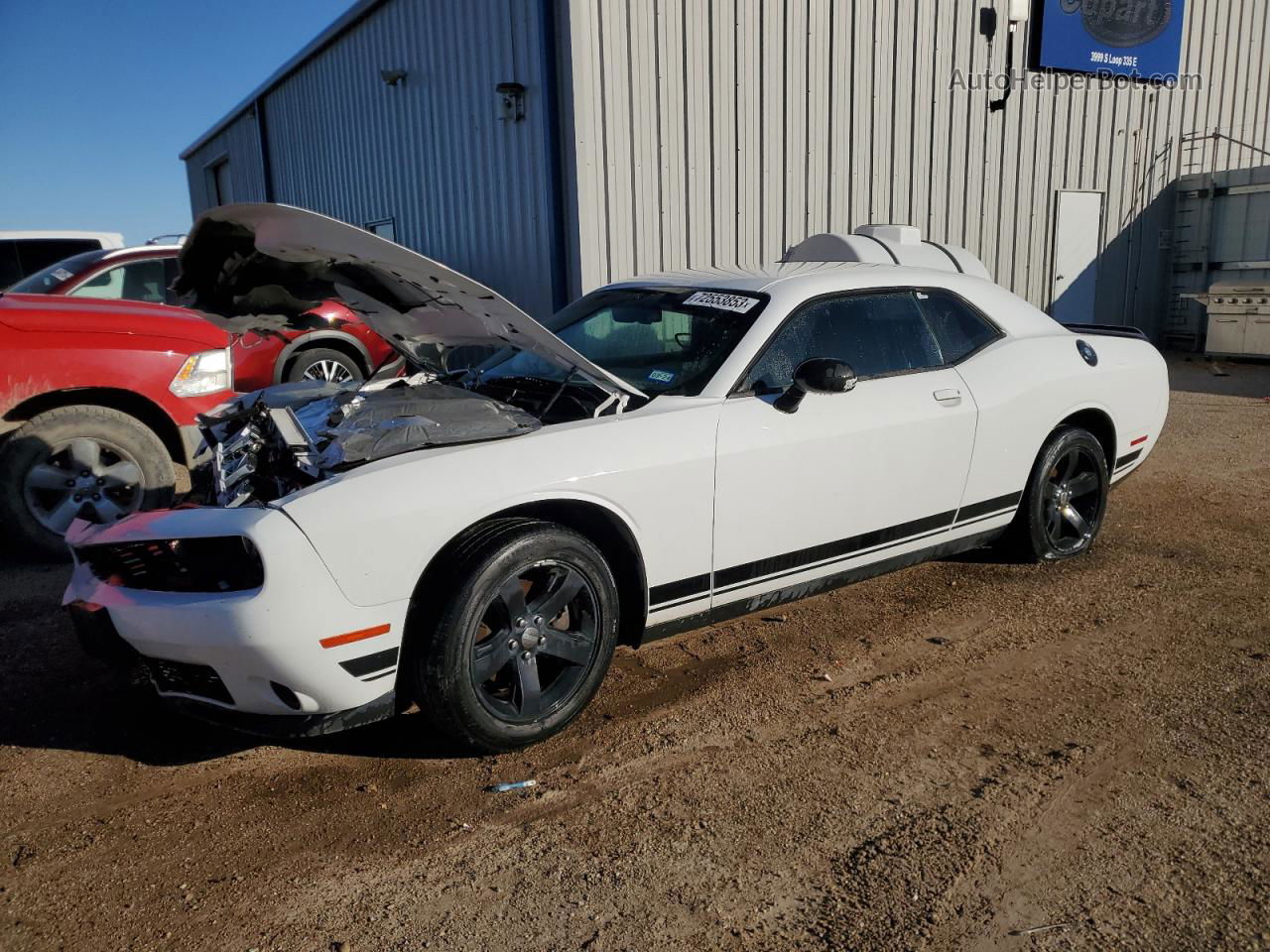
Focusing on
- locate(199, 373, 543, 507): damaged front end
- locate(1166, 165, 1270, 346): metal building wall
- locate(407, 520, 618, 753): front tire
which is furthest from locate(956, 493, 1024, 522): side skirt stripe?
locate(1166, 165, 1270, 346): metal building wall

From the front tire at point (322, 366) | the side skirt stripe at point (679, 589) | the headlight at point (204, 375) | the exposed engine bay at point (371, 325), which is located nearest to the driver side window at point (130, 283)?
the front tire at point (322, 366)

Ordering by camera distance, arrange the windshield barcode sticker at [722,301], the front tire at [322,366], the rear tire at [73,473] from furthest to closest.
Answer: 1. the front tire at [322,366]
2. the rear tire at [73,473]
3. the windshield barcode sticker at [722,301]

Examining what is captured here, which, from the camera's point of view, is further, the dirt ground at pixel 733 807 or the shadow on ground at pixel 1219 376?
the shadow on ground at pixel 1219 376

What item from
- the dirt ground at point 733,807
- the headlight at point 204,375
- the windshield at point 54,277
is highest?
the windshield at point 54,277

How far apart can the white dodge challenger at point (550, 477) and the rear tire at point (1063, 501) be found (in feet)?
0.05

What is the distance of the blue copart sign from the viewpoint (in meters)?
11.7

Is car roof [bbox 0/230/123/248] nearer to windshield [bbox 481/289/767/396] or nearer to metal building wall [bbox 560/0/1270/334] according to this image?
metal building wall [bbox 560/0/1270/334]

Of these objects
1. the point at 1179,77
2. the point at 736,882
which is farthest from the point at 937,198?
the point at 736,882

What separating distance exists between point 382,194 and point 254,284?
→ 972cm

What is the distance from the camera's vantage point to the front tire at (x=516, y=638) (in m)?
2.89

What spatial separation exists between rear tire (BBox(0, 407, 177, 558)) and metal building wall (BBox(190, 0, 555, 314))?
465cm

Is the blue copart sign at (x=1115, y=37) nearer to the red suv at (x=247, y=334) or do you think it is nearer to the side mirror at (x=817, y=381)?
the red suv at (x=247, y=334)

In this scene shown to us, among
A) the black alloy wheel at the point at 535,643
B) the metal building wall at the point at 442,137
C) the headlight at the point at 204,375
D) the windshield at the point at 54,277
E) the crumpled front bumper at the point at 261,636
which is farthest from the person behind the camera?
the metal building wall at the point at 442,137

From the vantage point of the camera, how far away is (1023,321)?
4699 millimetres
